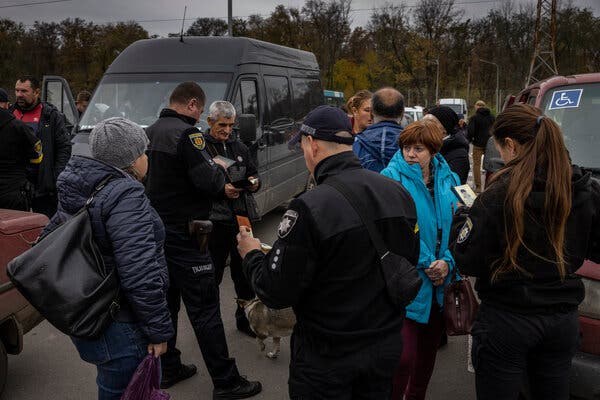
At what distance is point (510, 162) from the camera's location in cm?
231

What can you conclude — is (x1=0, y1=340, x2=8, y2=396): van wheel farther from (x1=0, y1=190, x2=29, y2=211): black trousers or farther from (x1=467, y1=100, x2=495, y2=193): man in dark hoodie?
(x1=467, y1=100, x2=495, y2=193): man in dark hoodie

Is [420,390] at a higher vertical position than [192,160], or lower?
lower

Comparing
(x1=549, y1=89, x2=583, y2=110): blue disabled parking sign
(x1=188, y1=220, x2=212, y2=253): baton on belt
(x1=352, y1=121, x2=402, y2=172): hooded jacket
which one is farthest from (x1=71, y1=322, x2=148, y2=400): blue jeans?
(x1=549, y1=89, x2=583, y2=110): blue disabled parking sign

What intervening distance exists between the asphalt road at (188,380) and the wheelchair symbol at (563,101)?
214cm

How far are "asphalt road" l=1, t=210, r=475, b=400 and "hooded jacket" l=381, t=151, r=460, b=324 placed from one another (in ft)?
3.61

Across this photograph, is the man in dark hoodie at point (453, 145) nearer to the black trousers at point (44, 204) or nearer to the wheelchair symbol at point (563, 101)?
the wheelchair symbol at point (563, 101)

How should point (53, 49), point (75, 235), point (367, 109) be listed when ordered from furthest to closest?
point (53, 49), point (367, 109), point (75, 235)

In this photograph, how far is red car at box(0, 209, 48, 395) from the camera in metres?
3.48

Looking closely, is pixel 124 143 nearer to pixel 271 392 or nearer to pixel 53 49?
pixel 271 392

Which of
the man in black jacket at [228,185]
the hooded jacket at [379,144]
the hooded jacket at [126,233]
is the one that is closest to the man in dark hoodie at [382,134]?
the hooded jacket at [379,144]

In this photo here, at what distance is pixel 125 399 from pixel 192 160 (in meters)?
1.59

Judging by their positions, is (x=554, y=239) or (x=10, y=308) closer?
(x=554, y=239)

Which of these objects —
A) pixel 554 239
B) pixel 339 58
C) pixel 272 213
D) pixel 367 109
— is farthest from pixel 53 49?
pixel 554 239

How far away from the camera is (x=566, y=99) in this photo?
4586 mm
